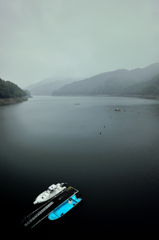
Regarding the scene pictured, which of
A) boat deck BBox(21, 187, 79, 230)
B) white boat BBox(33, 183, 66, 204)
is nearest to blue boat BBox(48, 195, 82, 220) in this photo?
boat deck BBox(21, 187, 79, 230)

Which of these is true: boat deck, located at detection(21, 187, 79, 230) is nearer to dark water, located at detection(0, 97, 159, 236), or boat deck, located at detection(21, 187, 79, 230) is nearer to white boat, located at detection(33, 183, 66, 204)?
white boat, located at detection(33, 183, 66, 204)

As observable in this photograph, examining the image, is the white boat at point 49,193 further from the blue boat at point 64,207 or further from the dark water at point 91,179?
the blue boat at point 64,207

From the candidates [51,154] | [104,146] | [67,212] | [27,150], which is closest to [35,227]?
[67,212]

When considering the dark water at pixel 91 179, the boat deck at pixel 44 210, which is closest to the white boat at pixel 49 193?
the boat deck at pixel 44 210

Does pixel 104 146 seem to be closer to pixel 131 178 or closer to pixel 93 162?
pixel 93 162

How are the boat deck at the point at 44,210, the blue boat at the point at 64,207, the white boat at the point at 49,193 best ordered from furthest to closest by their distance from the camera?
the white boat at the point at 49,193 < the blue boat at the point at 64,207 < the boat deck at the point at 44,210

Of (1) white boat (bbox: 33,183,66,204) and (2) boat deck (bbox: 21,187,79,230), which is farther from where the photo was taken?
(1) white boat (bbox: 33,183,66,204)
